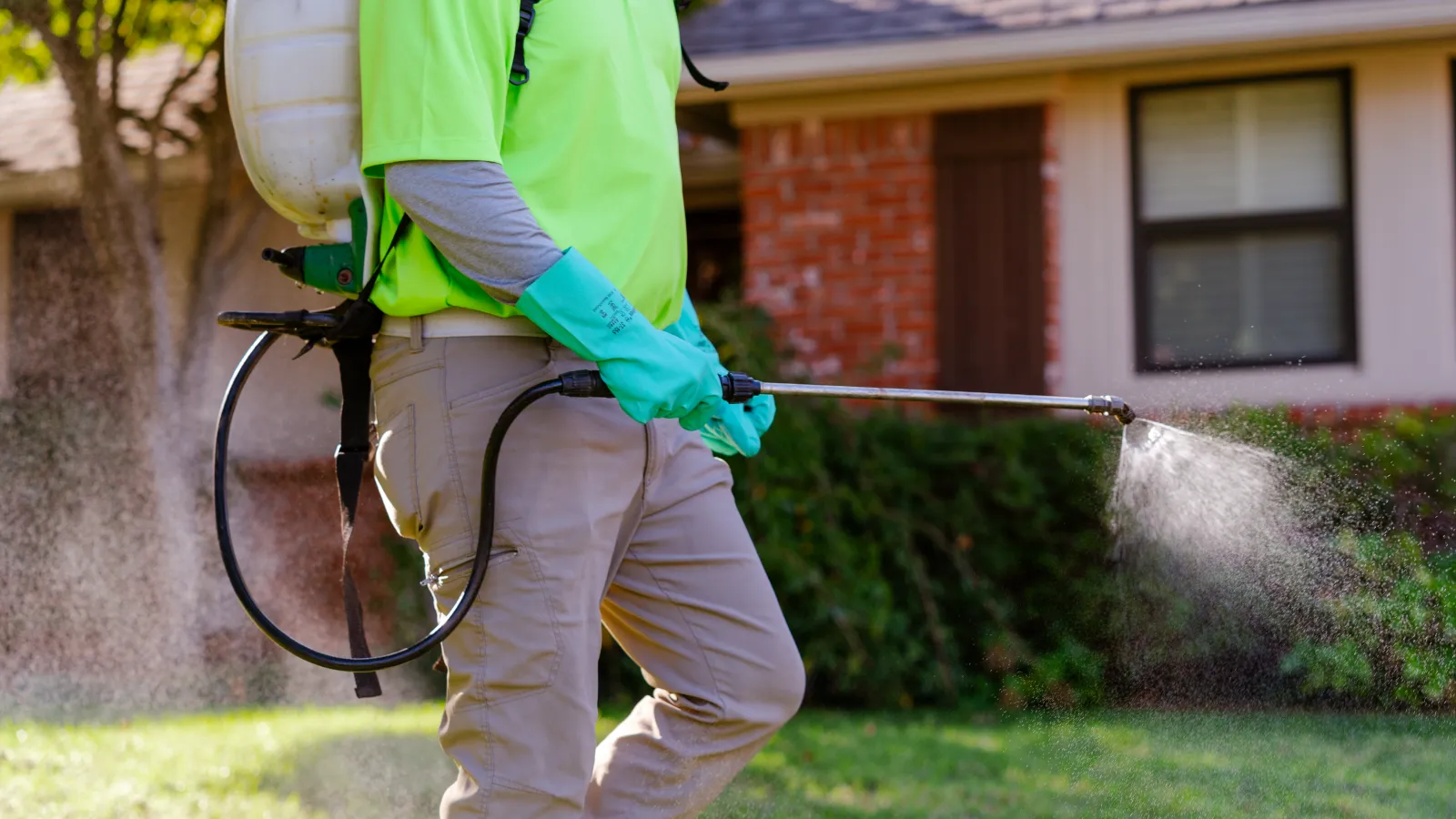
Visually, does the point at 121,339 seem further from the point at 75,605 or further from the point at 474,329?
the point at 474,329

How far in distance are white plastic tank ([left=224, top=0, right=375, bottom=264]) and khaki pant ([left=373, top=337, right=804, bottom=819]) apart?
266 mm

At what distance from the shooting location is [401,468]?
7.85ft

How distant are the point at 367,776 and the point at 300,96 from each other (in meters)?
2.94

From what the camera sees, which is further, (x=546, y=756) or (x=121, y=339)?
(x=121, y=339)

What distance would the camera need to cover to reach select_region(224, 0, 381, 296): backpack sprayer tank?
2.35 m

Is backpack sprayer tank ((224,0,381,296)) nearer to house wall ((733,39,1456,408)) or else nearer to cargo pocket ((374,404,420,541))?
cargo pocket ((374,404,420,541))

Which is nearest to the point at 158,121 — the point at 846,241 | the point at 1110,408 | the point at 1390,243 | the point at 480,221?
the point at 846,241

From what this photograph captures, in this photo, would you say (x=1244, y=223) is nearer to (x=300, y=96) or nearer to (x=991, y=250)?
(x=991, y=250)

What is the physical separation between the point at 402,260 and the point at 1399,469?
485 cm

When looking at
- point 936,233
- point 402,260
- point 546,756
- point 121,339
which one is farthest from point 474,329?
point 121,339

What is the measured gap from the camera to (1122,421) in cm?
287

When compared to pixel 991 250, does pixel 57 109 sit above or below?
above

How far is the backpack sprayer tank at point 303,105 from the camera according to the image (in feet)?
7.71

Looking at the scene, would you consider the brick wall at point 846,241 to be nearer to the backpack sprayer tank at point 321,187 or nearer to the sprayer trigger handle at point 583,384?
the backpack sprayer tank at point 321,187
